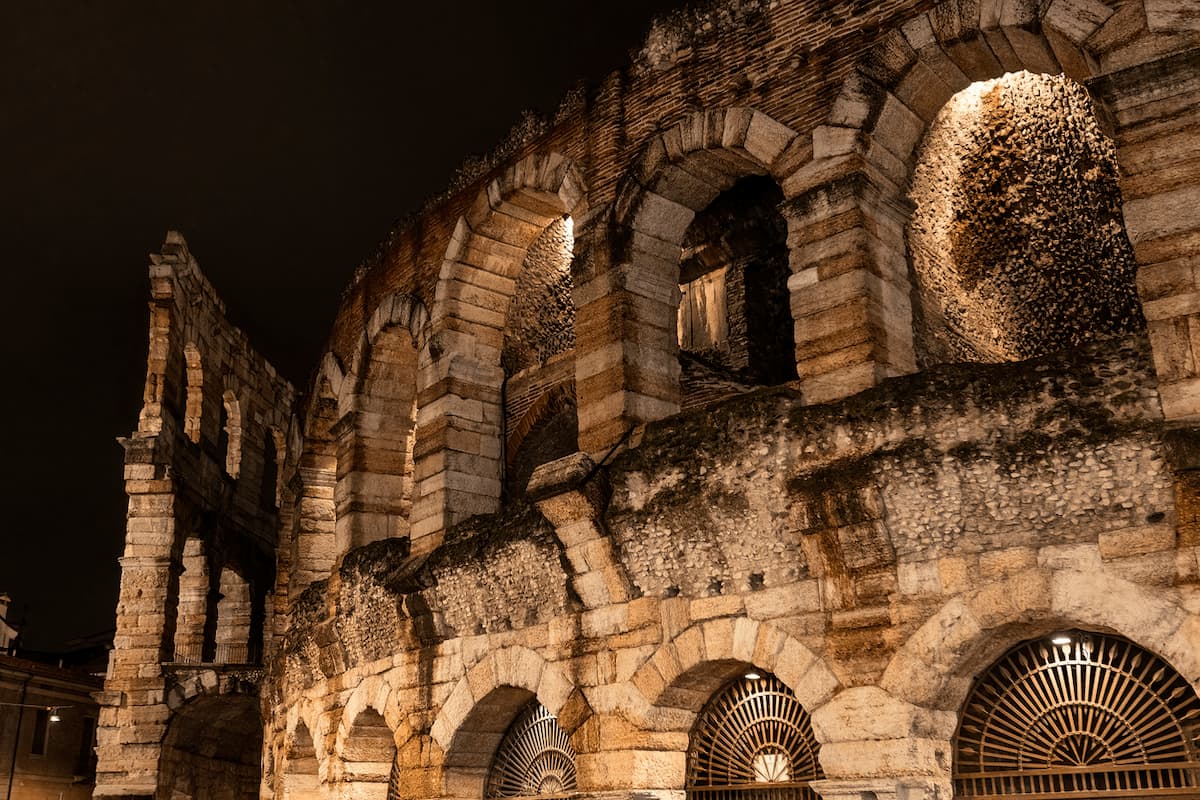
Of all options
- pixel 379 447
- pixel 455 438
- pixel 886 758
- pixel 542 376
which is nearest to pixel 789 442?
pixel 886 758

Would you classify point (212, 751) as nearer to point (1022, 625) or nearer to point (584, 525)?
point (584, 525)

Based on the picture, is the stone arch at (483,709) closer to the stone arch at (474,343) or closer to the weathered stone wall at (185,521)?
the stone arch at (474,343)

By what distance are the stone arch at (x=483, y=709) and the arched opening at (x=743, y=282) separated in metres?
3.74

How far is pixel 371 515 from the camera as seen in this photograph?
1091 cm

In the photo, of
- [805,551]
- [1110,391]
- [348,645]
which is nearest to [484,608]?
[348,645]

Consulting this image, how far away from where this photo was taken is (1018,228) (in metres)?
10.4

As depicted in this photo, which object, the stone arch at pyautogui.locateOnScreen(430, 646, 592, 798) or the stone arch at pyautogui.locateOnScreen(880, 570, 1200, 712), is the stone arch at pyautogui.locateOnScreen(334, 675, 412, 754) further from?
the stone arch at pyautogui.locateOnScreen(880, 570, 1200, 712)

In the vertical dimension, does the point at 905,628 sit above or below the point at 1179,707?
above

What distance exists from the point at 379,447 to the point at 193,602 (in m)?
8.88

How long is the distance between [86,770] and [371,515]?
16493 mm

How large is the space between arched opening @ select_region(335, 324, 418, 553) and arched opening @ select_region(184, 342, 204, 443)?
825cm

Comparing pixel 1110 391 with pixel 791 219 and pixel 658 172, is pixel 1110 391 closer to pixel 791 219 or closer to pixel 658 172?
pixel 791 219

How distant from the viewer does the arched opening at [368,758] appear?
9.78 meters

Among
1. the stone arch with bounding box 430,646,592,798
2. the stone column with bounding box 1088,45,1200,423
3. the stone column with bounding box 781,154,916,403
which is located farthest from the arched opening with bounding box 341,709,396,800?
the stone column with bounding box 1088,45,1200,423
